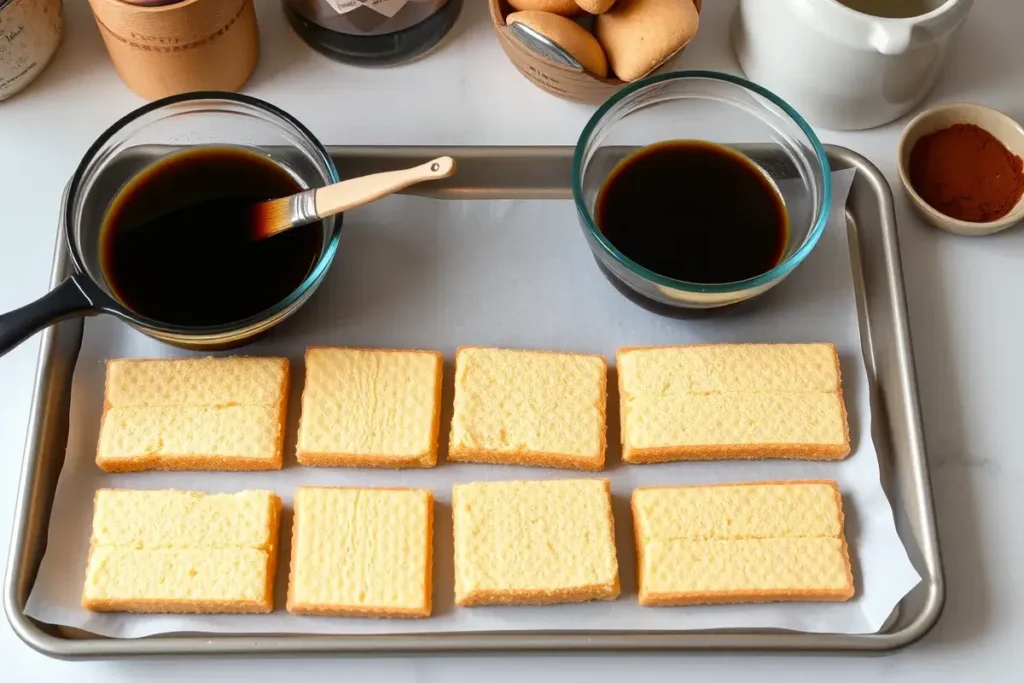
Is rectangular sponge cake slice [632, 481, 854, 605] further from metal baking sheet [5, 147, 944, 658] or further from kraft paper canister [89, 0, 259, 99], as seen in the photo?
kraft paper canister [89, 0, 259, 99]

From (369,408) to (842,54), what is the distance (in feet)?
2.09

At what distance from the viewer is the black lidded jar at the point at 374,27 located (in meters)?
1.18

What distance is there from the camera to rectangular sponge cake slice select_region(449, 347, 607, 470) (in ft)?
3.43

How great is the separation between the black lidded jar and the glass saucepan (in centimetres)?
17

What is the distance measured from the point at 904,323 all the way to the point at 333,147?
2.20 ft

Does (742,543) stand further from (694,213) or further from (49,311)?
(49,311)

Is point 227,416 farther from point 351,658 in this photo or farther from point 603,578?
point 603,578

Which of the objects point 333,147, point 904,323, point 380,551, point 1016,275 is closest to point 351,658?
point 380,551

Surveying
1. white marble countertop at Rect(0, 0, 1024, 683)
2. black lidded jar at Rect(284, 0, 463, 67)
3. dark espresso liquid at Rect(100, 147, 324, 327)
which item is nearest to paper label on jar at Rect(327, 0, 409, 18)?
black lidded jar at Rect(284, 0, 463, 67)

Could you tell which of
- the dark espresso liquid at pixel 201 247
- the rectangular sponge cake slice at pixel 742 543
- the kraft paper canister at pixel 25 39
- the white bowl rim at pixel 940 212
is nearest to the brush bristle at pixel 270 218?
the dark espresso liquid at pixel 201 247

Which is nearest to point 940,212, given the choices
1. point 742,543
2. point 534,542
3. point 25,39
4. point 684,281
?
point 684,281

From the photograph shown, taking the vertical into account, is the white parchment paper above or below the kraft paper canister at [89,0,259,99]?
below

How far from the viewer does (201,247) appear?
3.46ft

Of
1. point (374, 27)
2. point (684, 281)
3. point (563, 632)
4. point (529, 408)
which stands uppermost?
point (374, 27)
